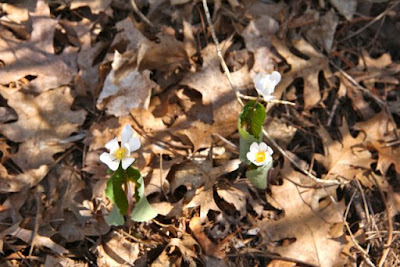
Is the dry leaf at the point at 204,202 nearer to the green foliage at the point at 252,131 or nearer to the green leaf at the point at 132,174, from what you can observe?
the green foliage at the point at 252,131

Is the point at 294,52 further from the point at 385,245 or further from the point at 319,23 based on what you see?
the point at 385,245

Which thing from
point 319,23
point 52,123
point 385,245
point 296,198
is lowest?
point 385,245

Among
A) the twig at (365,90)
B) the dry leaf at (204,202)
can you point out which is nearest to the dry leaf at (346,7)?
the twig at (365,90)

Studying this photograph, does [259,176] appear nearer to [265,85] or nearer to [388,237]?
[265,85]

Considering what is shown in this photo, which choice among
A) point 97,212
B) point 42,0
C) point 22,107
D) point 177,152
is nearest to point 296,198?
point 177,152

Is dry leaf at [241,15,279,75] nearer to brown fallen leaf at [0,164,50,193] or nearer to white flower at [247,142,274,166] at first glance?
white flower at [247,142,274,166]

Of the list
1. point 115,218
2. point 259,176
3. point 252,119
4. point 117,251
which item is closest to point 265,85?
point 252,119
